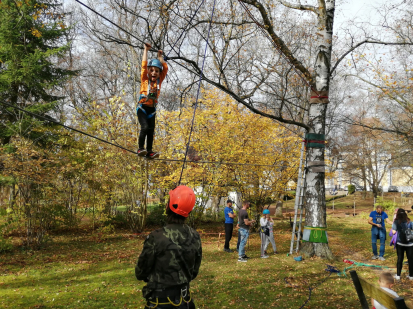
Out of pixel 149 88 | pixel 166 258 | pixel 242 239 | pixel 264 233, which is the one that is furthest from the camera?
pixel 264 233

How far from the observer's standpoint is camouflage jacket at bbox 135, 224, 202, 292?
2430 millimetres

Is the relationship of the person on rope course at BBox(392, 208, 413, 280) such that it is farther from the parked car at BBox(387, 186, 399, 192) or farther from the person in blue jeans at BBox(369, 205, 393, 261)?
the parked car at BBox(387, 186, 399, 192)

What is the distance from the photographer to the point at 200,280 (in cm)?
685

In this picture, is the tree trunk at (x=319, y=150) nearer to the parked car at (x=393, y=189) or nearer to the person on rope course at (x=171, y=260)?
the person on rope course at (x=171, y=260)

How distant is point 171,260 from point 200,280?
486 centimetres

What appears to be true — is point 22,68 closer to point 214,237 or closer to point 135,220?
point 135,220

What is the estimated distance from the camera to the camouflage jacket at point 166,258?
2.43 meters

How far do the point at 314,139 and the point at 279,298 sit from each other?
452 cm

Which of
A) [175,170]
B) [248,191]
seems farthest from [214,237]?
Answer: [175,170]

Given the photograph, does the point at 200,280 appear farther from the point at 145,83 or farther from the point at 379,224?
the point at 379,224

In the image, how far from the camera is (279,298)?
5.57 m

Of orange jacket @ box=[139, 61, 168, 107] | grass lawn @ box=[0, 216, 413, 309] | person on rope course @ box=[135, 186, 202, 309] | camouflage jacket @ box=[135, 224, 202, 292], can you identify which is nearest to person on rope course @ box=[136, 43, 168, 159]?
orange jacket @ box=[139, 61, 168, 107]

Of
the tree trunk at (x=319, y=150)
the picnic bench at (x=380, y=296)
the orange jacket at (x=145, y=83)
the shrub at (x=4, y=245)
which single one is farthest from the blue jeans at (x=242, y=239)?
the shrub at (x=4, y=245)

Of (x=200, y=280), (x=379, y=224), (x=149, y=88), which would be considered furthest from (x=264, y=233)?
(x=149, y=88)
